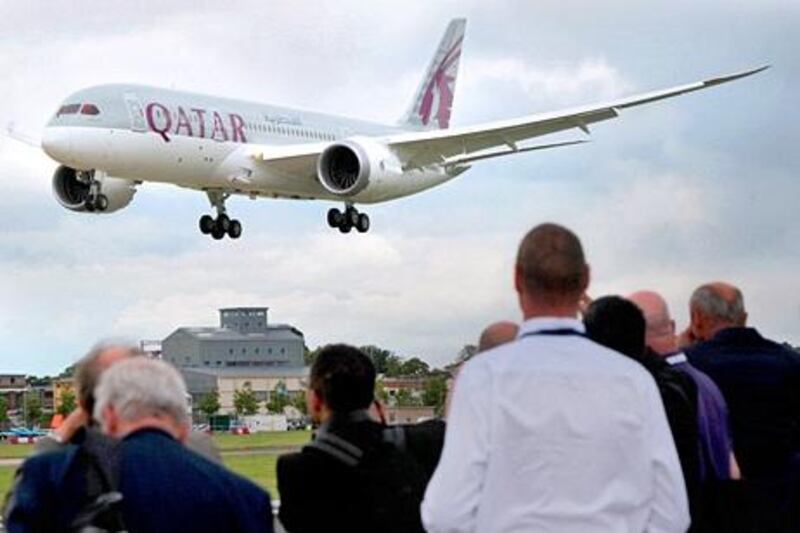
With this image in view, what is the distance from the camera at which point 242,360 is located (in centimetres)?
13350

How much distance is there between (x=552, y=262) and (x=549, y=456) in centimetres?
70

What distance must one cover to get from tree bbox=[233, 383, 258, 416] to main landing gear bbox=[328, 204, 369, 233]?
69038mm

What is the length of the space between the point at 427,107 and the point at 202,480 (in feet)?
211

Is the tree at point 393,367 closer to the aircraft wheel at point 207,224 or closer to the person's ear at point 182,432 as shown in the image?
the aircraft wheel at point 207,224

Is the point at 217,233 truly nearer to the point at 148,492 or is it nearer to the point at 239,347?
the point at 148,492

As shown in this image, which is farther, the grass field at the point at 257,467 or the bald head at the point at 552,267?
the grass field at the point at 257,467

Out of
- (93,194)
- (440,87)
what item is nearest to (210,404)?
(440,87)

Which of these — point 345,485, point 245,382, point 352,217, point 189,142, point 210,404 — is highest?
point 189,142

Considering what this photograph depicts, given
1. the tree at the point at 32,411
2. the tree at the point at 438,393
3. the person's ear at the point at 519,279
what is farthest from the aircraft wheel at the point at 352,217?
the tree at the point at 32,411

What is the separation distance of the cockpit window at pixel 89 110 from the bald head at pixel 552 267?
43160 millimetres

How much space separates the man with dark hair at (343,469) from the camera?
862 centimetres

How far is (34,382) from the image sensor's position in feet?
541

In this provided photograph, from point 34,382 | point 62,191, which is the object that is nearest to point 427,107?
point 62,191

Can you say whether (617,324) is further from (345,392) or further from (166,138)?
(166,138)
